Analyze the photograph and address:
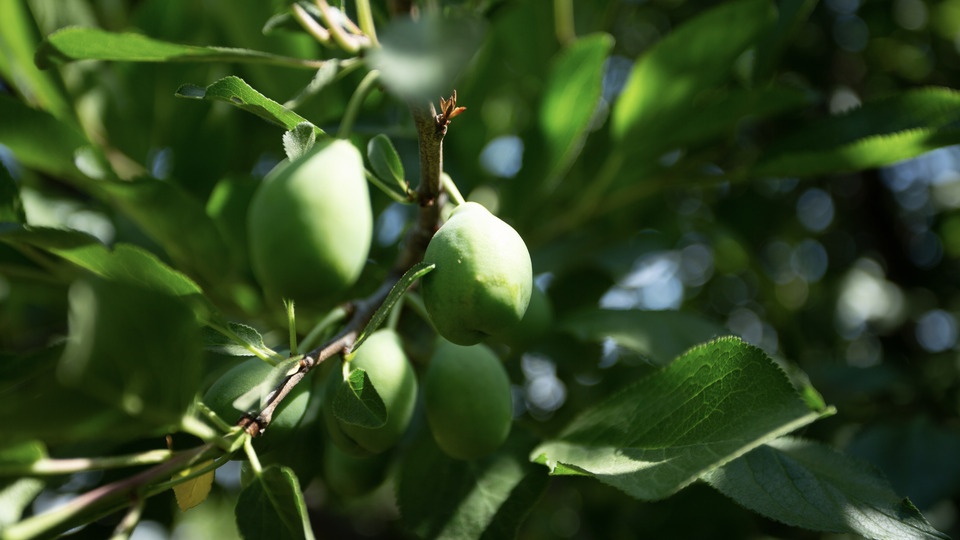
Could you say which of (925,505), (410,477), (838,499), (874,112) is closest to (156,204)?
(410,477)

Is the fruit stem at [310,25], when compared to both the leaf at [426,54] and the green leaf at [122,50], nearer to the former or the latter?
the green leaf at [122,50]

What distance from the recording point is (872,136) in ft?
2.70

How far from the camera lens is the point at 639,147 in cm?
94

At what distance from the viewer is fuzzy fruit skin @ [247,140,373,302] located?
0.42 m

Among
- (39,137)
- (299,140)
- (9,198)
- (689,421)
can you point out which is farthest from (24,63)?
(689,421)

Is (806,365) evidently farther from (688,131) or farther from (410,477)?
(410,477)

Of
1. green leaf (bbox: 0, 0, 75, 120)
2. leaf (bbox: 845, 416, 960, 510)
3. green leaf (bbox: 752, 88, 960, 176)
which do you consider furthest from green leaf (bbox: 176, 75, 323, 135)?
leaf (bbox: 845, 416, 960, 510)

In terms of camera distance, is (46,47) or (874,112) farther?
(874,112)

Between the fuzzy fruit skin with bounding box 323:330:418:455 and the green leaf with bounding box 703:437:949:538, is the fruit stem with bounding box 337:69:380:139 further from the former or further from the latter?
the green leaf with bounding box 703:437:949:538

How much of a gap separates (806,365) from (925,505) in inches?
14.3

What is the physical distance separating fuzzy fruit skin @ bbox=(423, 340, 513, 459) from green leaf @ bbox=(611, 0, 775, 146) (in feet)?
1.43

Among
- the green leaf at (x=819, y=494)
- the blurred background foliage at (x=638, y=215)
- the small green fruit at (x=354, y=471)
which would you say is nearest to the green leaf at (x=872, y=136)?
the blurred background foliage at (x=638, y=215)

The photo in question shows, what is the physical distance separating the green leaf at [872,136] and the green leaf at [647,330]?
223mm

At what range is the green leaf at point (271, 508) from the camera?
18.6 inches
